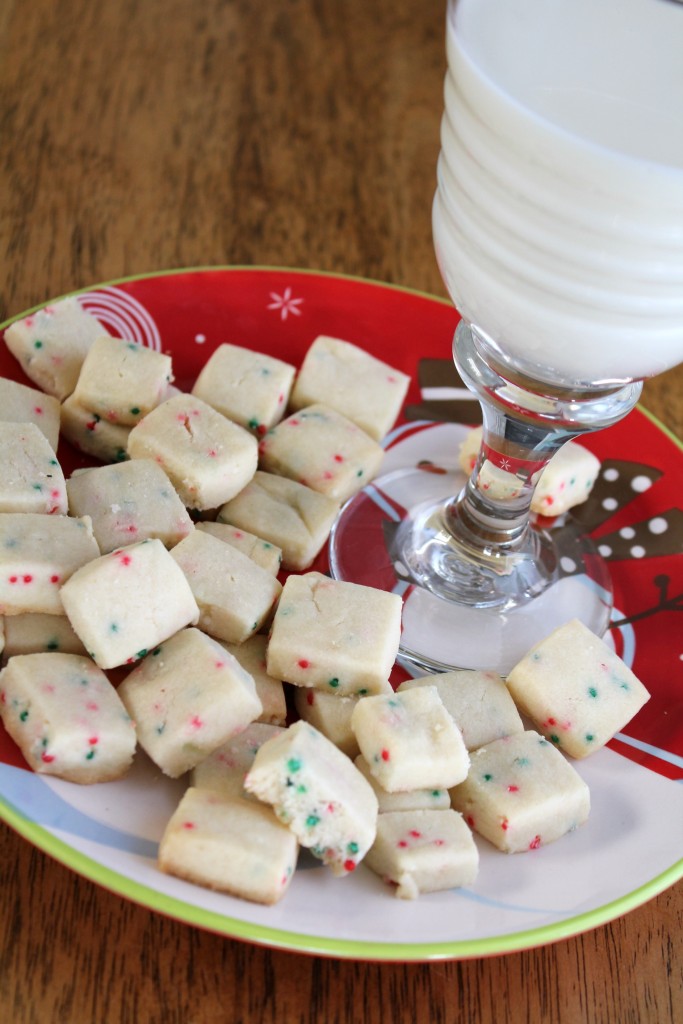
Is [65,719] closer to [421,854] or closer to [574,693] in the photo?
[421,854]

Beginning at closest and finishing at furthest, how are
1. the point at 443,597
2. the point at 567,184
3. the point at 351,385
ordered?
the point at 567,184 < the point at 443,597 < the point at 351,385

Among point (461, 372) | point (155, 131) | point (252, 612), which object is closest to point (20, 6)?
point (155, 131)

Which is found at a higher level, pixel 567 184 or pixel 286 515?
Answer: pixel 567 184

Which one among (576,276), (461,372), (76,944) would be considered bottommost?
(76,944)

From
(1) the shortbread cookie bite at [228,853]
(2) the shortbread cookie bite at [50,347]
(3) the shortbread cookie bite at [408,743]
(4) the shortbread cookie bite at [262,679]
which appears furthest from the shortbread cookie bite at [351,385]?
(1) the shortbread cookie bite at [228,853]

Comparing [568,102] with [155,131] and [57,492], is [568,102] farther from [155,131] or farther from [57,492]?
[155,131]

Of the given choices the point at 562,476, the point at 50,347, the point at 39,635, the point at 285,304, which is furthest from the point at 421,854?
the point at 285,304
